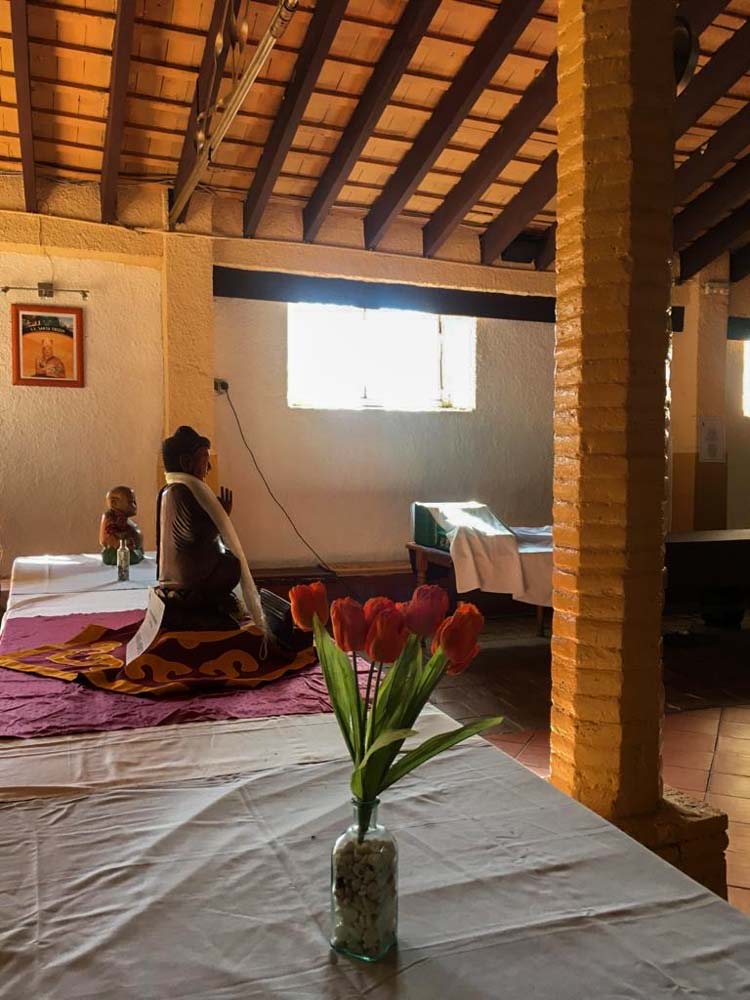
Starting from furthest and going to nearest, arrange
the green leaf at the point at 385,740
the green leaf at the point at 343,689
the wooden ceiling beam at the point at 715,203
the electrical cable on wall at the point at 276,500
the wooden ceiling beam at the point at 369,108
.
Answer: the electrical cable on wall at the point at 276,500, the wooden ceiling beam at the point at 715,203, the wooden ceiling beam at the point at 369,108, the green leaf at the point at 343,689, the green leaf at the point at 385,740

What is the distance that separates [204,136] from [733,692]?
4290 mm

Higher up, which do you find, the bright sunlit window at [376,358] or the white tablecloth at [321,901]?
the bright sunlit window at [376,358]

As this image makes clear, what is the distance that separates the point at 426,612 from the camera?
3.52 feet

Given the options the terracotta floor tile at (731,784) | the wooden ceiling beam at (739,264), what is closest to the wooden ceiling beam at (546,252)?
the wooden ceiling beam at (739,264)

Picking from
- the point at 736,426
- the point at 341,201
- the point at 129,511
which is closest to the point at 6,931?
the point at 129,511

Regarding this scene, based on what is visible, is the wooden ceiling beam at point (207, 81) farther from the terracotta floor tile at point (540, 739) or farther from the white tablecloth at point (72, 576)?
the terracotta floor tile at point (540, 739)

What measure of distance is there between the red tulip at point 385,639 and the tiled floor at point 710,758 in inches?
87.3

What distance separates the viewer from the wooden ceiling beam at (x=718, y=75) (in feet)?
16.8

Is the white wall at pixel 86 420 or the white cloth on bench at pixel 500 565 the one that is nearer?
the white cloth on bench at pixel 500 565

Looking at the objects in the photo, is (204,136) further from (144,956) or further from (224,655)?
(144,956)

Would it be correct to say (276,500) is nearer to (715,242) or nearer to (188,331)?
(188,331)

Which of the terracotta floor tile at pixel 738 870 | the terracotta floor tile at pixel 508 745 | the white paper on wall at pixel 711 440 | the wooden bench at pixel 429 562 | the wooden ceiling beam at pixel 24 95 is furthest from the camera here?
the white paper on wall at pixel 711 440

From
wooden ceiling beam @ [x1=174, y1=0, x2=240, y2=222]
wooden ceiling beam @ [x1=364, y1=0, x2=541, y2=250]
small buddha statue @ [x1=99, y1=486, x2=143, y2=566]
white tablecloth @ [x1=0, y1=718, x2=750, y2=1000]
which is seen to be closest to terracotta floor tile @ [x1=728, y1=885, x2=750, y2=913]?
white tablecloth @ [x1=0, y1=718, x2=750, y2=1000]

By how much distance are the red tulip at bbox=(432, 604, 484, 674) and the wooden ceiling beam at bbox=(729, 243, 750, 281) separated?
7824mm
